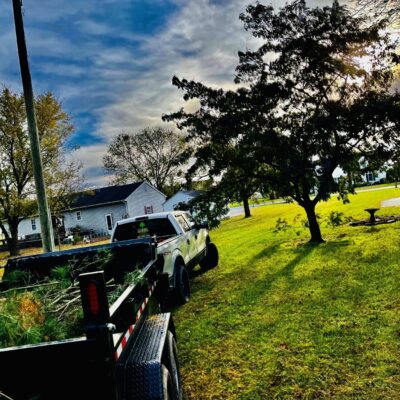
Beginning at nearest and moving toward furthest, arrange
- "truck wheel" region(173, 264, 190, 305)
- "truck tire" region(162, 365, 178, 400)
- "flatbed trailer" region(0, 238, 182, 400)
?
1. "flatbed trailer" region(0, 238, 182, 400)
2. "truck tire" region(162, 365, 178, 400)
3. "truck wheel" region(173, 264, 190, 305)

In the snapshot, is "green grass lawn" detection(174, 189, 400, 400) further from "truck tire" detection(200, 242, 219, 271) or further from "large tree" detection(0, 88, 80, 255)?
"large tree" detection(0, 88, 80, 255)

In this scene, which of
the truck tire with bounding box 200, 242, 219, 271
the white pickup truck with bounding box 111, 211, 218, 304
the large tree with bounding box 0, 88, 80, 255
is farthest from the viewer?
the large tree with bounding box 0, 88, 80, 255

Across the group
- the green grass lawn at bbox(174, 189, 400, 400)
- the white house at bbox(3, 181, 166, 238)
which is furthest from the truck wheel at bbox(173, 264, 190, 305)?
the white house at bbox(3, 181, 166, 238)

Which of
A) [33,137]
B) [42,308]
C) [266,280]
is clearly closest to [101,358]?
[42,308]

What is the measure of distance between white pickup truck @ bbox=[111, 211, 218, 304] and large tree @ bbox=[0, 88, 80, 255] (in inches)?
757

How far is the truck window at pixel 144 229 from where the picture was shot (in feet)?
29.6

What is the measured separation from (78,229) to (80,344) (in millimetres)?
42541

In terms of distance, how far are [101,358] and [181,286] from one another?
582cm

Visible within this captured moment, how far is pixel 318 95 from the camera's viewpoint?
42.5 feet

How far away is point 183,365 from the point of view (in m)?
4.97

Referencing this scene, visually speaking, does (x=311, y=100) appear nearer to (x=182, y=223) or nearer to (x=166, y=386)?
(x=182, y=223)

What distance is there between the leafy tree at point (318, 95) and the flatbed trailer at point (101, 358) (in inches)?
376

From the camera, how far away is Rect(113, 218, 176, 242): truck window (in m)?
9.02

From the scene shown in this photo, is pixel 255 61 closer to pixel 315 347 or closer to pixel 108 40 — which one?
pixel 108 40
